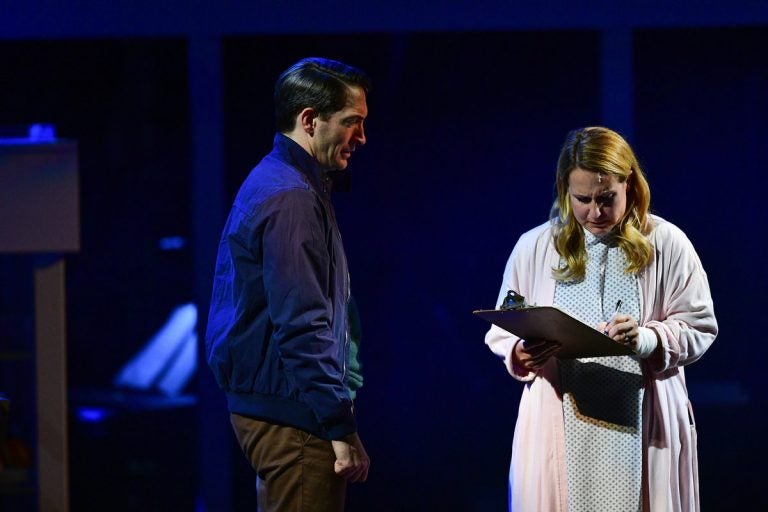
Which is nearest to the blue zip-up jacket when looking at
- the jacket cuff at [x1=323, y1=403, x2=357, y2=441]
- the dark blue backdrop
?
the jacket cuff at [x1=323, y1=403, x2=357, y2=441]

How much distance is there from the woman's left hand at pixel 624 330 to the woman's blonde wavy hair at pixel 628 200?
7.8 inches

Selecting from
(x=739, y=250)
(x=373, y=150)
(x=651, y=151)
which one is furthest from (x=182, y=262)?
(x=739, y=250)

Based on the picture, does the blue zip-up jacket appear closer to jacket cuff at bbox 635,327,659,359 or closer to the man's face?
the man's face

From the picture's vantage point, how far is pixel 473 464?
4.14 m

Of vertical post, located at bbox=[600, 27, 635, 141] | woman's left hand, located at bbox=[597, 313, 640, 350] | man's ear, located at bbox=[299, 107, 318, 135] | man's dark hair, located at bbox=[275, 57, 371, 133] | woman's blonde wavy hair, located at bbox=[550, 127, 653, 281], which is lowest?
woman's left hand, located at bbox=[597, 313, 640, 350]

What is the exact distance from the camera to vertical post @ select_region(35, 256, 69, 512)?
3609 millimetres

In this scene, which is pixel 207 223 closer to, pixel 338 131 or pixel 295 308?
pixel 338 131

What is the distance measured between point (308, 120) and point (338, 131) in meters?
0.07

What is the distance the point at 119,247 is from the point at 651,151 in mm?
2379

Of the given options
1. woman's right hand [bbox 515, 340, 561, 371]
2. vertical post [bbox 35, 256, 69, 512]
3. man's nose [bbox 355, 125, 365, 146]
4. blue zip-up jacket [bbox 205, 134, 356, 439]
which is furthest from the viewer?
vertical post [bbox 35, 256, 69, 512]

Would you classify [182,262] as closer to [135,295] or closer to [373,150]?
[135,295]

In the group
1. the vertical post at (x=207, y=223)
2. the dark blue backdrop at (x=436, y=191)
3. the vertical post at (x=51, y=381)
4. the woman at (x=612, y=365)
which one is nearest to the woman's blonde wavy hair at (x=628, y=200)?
the woman at (x=612, y=365)

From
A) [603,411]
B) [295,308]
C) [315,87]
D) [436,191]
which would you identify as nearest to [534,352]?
[603,411]

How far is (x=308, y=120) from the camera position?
6.88ft
